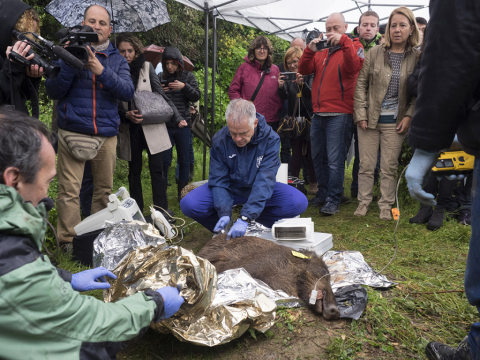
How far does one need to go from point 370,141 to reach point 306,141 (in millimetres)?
1327

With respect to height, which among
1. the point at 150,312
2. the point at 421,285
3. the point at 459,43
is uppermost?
the point at 459,43

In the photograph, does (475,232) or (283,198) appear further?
(283,198)

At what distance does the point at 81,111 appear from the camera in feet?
10.9

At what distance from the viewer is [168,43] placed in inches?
404

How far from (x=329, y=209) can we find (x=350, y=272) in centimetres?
208

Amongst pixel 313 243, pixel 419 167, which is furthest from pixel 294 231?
pixel 419 167

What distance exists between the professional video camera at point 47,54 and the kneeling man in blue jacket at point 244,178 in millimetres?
1340

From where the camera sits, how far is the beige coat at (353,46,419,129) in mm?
4316

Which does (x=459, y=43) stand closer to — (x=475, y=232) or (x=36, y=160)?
(x=475, y=232)

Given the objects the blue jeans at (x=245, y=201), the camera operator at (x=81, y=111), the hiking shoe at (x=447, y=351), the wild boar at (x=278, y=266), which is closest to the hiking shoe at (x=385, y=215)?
the blue jeans at (x=245, y=201)

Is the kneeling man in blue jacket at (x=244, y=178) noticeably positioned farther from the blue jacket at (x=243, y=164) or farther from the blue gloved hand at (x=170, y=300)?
the blue gloved hand at (x=170, y=300)

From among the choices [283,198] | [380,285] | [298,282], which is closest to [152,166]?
[283,198]

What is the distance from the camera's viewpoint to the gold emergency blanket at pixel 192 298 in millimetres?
1959

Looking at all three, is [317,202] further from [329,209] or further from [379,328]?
[379,328]
